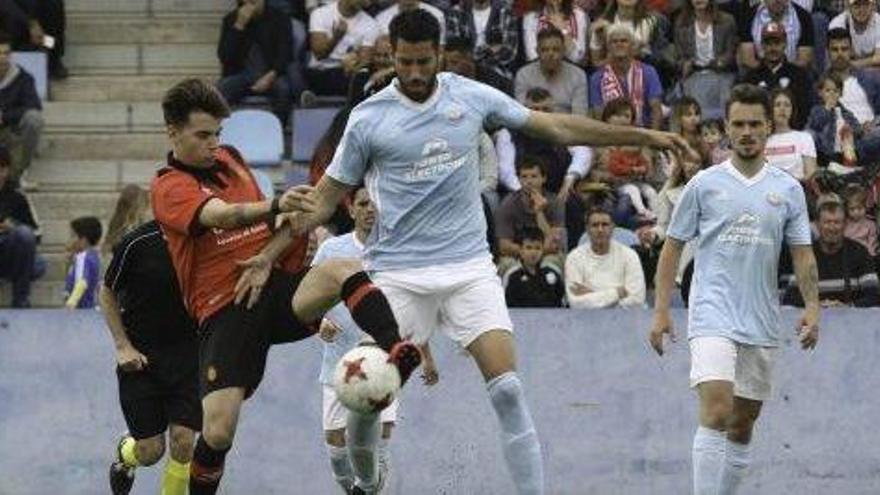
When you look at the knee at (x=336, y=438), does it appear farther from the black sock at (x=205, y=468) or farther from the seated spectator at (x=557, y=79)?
the seated spectator at (x=557, y=79)

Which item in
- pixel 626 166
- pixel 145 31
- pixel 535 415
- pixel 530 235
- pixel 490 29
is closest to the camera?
pixel 535 415

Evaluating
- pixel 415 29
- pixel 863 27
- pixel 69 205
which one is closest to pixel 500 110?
pixel 415 29

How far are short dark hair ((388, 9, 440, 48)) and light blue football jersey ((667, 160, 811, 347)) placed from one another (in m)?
1.84

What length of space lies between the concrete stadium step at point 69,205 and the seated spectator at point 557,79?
3.47m

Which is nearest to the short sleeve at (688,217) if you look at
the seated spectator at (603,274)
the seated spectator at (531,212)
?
the seated spectator at (603,274)

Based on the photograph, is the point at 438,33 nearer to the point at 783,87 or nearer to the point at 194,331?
the point at 194,331

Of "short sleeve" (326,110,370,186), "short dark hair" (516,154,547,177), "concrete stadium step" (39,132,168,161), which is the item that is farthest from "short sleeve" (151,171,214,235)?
"concrete stadium step" (39,132,168,161)

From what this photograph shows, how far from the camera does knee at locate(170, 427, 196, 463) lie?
47.5 feet

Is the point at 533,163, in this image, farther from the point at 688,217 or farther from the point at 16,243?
the point at 688,217

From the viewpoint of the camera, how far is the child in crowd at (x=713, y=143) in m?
19.9

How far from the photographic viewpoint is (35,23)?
878 inches

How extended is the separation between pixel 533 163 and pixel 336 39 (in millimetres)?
2709

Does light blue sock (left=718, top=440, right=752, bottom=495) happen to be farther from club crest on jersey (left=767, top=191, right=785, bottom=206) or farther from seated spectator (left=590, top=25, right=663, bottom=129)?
seated spectator (left=590, top=25, right=663, bottom=129)

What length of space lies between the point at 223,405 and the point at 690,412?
5.28 m
